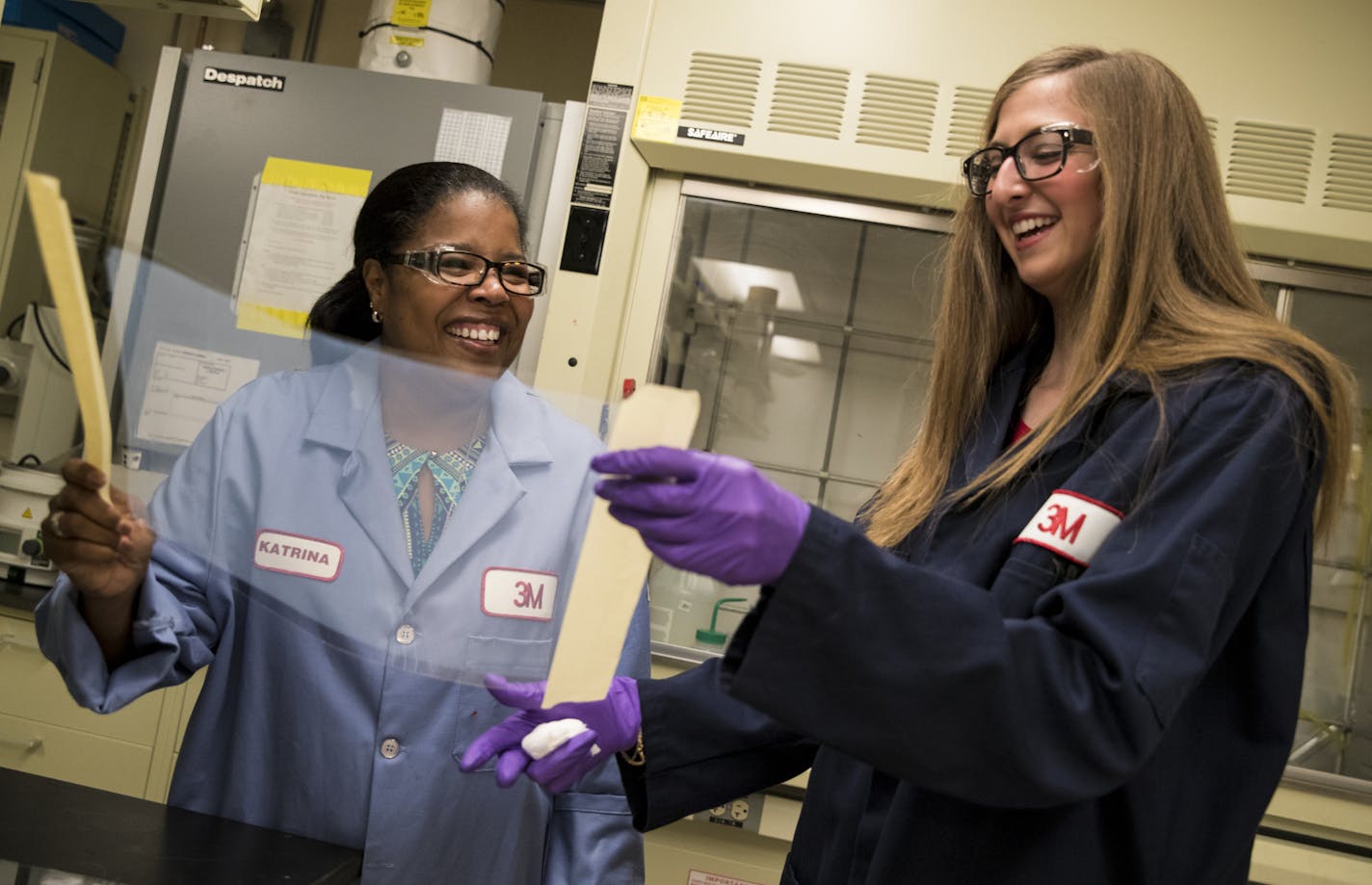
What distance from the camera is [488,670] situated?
3.56ft

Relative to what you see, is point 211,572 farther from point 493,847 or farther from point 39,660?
point 493,847

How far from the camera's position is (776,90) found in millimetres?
2514

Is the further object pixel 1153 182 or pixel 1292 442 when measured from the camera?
pixel 1153 182

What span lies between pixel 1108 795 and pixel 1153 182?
0.58 m

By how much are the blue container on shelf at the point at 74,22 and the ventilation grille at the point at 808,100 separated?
1335 mm

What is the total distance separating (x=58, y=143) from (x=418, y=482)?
20.3 inches

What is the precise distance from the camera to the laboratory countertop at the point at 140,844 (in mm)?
886

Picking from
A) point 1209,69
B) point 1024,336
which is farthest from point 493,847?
point 1209,69

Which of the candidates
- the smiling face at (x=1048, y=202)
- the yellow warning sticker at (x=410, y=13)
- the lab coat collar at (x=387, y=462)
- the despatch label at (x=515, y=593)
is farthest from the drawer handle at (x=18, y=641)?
the yellow warning sticker at (x=410, y=13)

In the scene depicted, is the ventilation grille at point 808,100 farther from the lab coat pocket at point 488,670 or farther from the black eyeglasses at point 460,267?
the lab coat pocket at point 488,670

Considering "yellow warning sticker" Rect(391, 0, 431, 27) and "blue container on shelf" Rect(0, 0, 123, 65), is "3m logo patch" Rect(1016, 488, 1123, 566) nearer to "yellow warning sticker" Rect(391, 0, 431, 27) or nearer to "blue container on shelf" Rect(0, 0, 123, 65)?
"blue container on shelf" Rect(0, 0, 123, 65)

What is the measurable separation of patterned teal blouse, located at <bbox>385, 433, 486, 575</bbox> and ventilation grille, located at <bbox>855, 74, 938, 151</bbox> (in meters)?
1.70

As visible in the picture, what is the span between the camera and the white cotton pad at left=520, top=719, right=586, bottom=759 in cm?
107

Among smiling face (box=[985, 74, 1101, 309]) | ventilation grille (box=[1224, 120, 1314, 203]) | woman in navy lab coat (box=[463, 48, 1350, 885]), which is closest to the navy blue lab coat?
woman in navy lab coat (box=[463, 48, 1350, 885])
